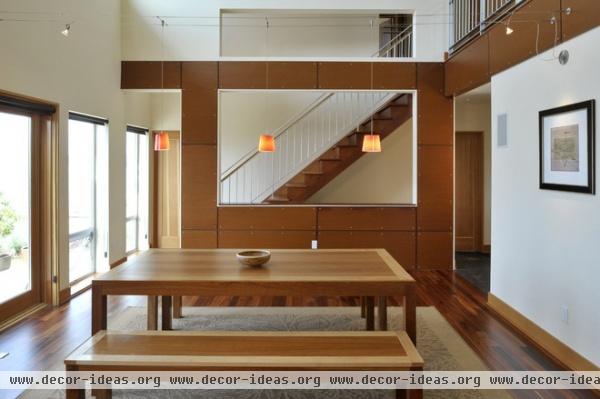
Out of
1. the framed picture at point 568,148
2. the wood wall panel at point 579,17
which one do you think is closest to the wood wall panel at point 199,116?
the framed picture at point 568,148

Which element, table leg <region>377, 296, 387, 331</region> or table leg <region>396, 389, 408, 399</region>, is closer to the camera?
table leg <region>396, 389, 408, 399</region>

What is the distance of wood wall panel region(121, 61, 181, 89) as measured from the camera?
20.5ft

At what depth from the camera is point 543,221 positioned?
3.57 metres

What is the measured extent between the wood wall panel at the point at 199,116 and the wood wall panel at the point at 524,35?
372 cm

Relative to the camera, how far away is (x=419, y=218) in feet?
20.3

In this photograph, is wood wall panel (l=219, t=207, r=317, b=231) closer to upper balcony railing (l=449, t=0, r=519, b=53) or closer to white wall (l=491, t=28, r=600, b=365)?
white wall (l=491, t=28, r=600, b=365)

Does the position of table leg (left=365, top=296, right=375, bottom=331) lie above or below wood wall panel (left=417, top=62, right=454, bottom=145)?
below

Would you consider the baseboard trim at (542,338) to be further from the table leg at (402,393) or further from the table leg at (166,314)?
the table leg at (166,314)

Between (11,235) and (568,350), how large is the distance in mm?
4940

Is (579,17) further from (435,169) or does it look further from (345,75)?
(345,75)

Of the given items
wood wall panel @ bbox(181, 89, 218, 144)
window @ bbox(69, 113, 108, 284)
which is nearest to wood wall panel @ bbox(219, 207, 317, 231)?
wood wall panel @ bbox(181, 89, 218, 144)

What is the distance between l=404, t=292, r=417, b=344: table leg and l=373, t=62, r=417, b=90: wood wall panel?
418 centimetres

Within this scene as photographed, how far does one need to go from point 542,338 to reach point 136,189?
6.34 meters

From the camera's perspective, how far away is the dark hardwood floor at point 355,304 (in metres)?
3.19
